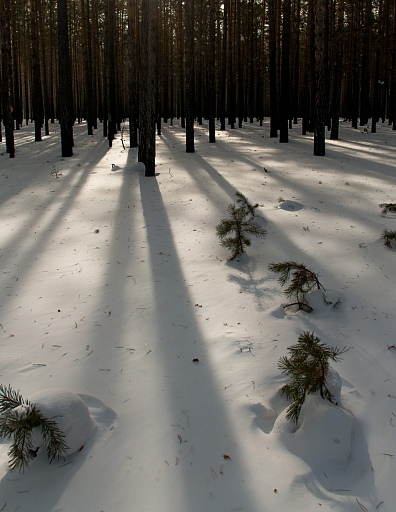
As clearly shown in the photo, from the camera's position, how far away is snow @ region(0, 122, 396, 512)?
6.79 ft

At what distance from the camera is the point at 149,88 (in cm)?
880

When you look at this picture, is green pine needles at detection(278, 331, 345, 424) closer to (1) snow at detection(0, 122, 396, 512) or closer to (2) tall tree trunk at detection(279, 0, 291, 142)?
(1) snow at detection(0, 122, 396, 512)

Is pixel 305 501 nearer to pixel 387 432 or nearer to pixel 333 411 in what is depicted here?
pixel 333 411

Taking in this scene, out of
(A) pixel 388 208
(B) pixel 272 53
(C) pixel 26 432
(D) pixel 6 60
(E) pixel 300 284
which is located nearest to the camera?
(C) pixel 26 432

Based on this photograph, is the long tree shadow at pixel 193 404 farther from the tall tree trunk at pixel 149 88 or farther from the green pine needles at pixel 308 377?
the tall tree trunk at pixel 149 88

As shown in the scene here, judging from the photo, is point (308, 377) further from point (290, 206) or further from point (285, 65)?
point (285, 65)

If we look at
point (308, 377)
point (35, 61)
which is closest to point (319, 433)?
point (308, 377)

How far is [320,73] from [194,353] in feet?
32.0

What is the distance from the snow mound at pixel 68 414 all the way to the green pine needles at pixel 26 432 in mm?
30

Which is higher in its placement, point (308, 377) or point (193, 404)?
point (308, 377)

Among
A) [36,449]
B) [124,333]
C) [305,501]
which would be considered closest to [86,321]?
[124,333]

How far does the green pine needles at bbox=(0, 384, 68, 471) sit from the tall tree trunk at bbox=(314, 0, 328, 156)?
10414 millimetres

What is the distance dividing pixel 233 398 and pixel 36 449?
3.70 feet

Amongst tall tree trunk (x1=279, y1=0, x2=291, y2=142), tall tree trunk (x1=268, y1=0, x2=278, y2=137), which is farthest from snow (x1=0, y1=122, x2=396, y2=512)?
tall tree trunk (x1=268, y1=0, x2=278, y2=137)
